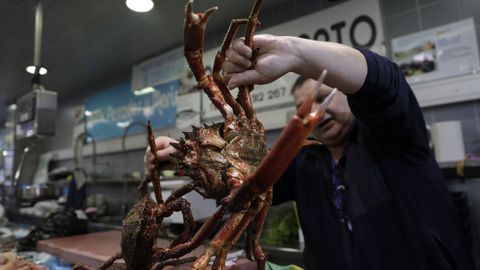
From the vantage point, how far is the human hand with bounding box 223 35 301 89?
2.06 feet

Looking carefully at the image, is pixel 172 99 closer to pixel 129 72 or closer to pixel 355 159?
pixel 129 72

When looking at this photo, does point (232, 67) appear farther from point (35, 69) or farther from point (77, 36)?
point (77, 36)

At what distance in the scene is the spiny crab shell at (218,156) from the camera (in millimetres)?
624

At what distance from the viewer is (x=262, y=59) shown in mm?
630

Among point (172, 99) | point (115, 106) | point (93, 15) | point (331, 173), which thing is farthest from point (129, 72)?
point (331, 173)

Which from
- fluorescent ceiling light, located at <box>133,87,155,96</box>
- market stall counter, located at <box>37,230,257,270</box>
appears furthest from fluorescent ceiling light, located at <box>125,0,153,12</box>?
fluorescent ceiling light, located at <box>133,87,155,96</box>

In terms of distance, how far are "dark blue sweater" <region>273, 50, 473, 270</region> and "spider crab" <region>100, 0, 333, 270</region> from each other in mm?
275

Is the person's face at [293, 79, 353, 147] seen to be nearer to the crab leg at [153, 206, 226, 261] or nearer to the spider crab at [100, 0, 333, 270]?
the spider crab at [100, 0, 333, 270]

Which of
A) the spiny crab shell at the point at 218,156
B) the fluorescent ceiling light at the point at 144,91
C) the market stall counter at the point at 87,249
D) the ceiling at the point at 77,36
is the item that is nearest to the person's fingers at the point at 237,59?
the spiny crab shell at the point at 218,156

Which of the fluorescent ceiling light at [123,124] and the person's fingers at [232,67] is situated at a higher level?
the fluorescent ceiling light at [123,124]

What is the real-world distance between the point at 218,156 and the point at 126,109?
9.68 ft

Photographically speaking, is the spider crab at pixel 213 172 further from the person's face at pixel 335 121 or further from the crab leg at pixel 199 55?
the person's face at pixel 335 121

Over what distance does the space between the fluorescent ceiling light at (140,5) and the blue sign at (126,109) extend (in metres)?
1.36

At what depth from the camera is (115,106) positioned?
11.3ft
